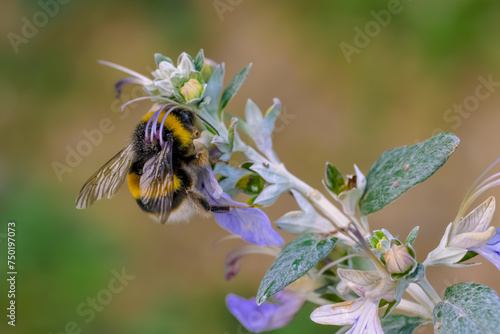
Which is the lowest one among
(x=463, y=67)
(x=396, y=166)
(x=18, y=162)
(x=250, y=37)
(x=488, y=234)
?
(x=463, y=67)

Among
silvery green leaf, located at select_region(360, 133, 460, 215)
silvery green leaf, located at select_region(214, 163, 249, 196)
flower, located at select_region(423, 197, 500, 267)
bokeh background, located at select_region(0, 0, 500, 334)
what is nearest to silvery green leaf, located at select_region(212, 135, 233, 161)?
silvery green leaf, located at select_region(214, 163, 249, 196)

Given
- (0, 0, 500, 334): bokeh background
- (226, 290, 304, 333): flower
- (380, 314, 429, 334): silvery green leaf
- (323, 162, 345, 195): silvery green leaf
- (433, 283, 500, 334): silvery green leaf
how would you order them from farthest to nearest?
(0, 0, 500, 334): bokeh background < (226, 290, 304, 333): flower < (323, 162, 345, 195): silvery green leaf < (380, 314, 429, 334): silvery green leaf < (433, 283, 500, 334): silvery green leaf

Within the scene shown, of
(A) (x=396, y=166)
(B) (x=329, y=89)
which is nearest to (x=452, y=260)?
(A) (x=396, y=166)

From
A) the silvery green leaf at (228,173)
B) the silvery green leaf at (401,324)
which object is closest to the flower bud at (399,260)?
the silvery green leaf at (401,324)

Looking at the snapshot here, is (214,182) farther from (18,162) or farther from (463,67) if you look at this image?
(18,162)

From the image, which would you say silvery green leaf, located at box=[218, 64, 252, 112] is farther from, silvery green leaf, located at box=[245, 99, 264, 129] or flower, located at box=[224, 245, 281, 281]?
flower, located at box=[224, 245, 281, 281]

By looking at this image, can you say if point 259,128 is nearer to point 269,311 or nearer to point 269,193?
point 269,193
